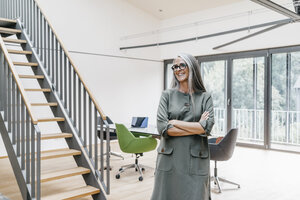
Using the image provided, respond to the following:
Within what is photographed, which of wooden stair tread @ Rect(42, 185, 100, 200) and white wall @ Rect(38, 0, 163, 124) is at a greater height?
white wall @ Rect(38, 0, 163, 124)

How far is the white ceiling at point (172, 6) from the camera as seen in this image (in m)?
7.74

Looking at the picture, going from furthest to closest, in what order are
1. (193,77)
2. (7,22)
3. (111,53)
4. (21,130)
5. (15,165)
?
(111,53)
(7,22)
(15,165)
(21,130)
(193,77)

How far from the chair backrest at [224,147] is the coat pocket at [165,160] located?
2.05 m

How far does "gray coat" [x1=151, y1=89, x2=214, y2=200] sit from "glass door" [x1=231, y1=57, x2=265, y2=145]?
5.58 meters

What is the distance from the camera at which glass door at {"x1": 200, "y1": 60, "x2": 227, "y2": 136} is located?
26.1 ft

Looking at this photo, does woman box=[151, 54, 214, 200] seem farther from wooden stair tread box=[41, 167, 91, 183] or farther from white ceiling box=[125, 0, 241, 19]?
A: white ceiling box=[125, 0, 241, 19]

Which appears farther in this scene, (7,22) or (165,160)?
(7,22)

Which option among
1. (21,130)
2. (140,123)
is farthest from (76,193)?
(140,123)

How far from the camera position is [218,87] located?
809 cm

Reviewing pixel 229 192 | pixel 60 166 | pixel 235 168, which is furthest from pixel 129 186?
pixel 235 168

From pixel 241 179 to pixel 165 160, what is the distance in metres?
2.98

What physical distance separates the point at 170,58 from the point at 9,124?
6.33 meters

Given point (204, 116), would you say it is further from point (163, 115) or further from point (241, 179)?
point (241, 179)

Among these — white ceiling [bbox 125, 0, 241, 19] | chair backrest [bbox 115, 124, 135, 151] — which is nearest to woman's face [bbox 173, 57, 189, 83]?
chair backrest [bbox 115, 124, 135, 151]
